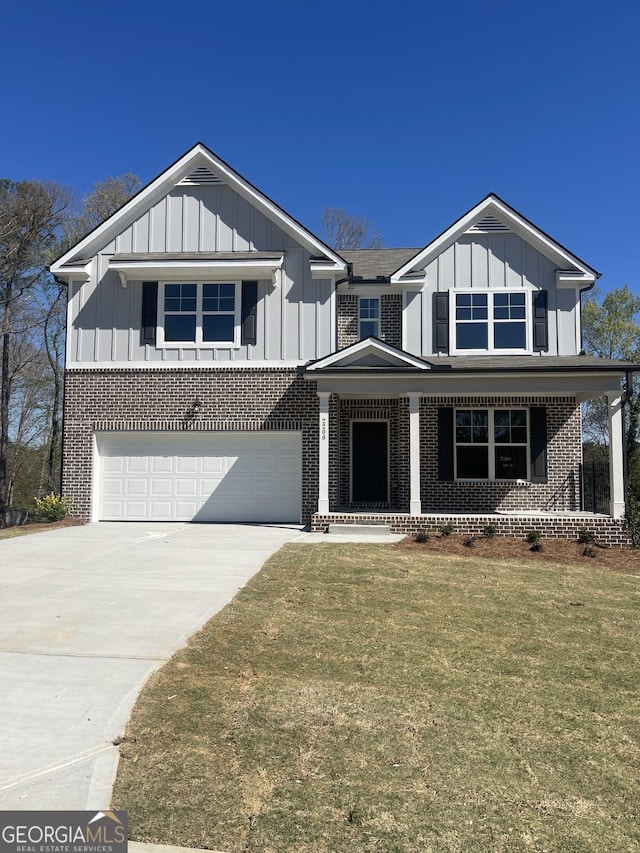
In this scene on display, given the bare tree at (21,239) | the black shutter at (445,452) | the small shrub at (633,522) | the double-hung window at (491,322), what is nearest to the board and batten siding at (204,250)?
the double-hung window at (491,322)

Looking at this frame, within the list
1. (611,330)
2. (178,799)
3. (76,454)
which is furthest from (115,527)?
(611,330)

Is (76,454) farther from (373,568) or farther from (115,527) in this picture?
(373,568)

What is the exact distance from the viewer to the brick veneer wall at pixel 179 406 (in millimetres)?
15102

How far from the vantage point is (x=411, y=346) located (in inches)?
628

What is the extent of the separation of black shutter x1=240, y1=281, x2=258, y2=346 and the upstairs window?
10.1 ft

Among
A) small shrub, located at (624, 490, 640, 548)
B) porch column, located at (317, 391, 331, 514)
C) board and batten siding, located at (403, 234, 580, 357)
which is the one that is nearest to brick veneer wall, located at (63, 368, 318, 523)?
porch column, located at (317, 391, 331, 514)

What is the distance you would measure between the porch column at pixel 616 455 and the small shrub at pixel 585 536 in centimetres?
71

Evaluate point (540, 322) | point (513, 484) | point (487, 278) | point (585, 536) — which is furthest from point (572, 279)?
point (585, 536)

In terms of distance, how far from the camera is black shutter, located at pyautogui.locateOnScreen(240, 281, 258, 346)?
15.3 meters

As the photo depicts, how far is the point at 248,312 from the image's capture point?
1533 cm

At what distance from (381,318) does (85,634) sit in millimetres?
12495

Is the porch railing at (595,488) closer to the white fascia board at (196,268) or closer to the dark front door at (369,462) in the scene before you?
the dark front door at (369,462)

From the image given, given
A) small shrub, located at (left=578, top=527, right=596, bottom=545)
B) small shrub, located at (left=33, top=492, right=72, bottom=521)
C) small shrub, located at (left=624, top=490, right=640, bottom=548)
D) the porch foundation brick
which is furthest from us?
small shrub, located at (left=33, top=492, right=72, bottom=521)

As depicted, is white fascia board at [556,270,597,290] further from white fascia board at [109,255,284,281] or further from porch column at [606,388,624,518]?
white fascia board at [109,255,284,281]
